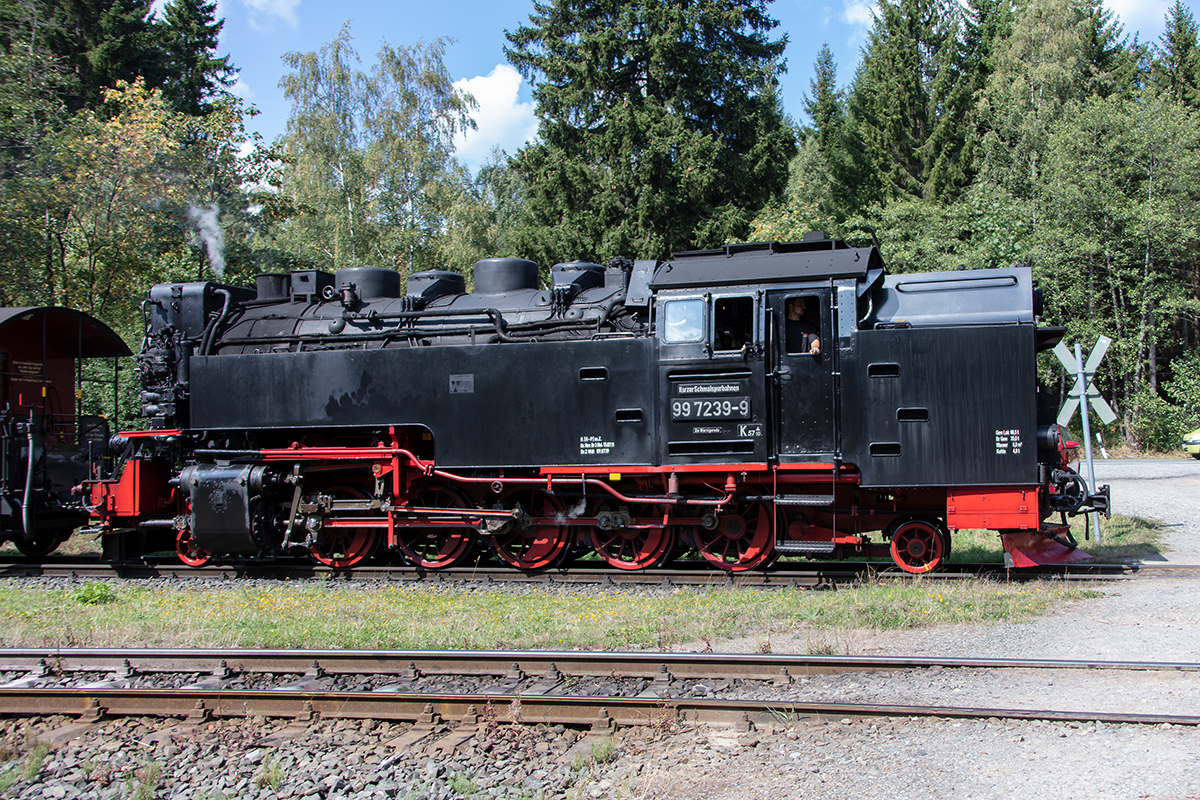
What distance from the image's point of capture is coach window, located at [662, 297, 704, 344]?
26.6ft

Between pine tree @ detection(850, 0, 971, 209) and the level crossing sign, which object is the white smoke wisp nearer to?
the level crossing sign

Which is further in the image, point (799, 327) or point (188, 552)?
point (188, 552)

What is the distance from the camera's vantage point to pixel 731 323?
8.12 m

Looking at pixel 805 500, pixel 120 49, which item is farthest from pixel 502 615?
pixel 120 49

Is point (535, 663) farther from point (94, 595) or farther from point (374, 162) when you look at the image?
point (374, 162)

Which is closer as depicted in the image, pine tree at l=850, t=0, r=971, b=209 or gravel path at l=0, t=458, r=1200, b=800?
gravel path at l=0, t=458, r=1200, b=800

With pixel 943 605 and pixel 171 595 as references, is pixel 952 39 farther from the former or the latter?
pixel 171 595

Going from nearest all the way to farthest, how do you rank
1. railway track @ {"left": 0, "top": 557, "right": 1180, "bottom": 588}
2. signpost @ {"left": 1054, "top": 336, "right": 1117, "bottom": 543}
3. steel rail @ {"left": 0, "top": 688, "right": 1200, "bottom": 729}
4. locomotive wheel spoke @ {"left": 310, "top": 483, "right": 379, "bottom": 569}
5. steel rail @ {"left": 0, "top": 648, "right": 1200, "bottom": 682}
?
steel rail @ {"left": 0, "top": 688, "right": 1200, "bottom": 729} < steel rail @ {"left": 0, "top": 648, "right": 1200, "bottom": 682} < railway track @ {"left": 0, "top": 557, "right": 1180, "bottom": 588} < locomotive wheel spoke @ {"left": 310, "top": 483, "right": 379, "bottom": 569} < signpost @ {"left": 1054, "top": 336, "right": 1117, "bottom": 543}

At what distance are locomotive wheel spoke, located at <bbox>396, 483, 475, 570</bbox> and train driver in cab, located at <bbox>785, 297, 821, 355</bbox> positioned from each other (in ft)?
13.1

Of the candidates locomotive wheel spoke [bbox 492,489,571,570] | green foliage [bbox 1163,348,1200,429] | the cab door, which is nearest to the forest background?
green foliage [bbox 1163,348,1200,429]

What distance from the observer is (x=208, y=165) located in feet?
66.0

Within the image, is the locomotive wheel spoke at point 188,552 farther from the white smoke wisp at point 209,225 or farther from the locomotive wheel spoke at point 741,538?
the white smoke wisp at point 209,225

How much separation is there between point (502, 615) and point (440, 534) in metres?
2.53

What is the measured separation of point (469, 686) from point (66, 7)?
113 feet
